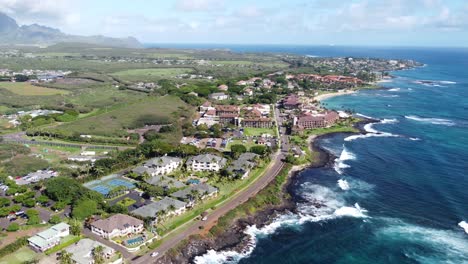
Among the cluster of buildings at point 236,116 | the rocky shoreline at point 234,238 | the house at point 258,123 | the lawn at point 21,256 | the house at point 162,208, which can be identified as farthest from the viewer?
the cluster of buildings at point 236,116

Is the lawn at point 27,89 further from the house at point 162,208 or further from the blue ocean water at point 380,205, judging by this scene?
the blue ocean water at point 380,205

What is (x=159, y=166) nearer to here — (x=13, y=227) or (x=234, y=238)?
(x=234, y=238)

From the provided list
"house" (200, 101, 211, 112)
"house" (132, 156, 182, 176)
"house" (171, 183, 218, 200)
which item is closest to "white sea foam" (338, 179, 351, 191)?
"house" (171, 183, 218, 200)

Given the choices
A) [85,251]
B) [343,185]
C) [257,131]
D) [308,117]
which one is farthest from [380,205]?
[308,117]

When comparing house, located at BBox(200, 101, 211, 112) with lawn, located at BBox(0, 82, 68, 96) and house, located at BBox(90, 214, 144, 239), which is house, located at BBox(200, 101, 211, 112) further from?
house, located at BBox(90, 214, 144, 239)

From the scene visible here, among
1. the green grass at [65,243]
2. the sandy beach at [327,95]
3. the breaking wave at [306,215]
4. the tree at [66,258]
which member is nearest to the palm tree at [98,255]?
the tree at [66,258]

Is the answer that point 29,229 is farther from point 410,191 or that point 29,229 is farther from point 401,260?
point 410,191

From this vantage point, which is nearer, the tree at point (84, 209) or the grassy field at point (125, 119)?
the tree at point (84, 209)
